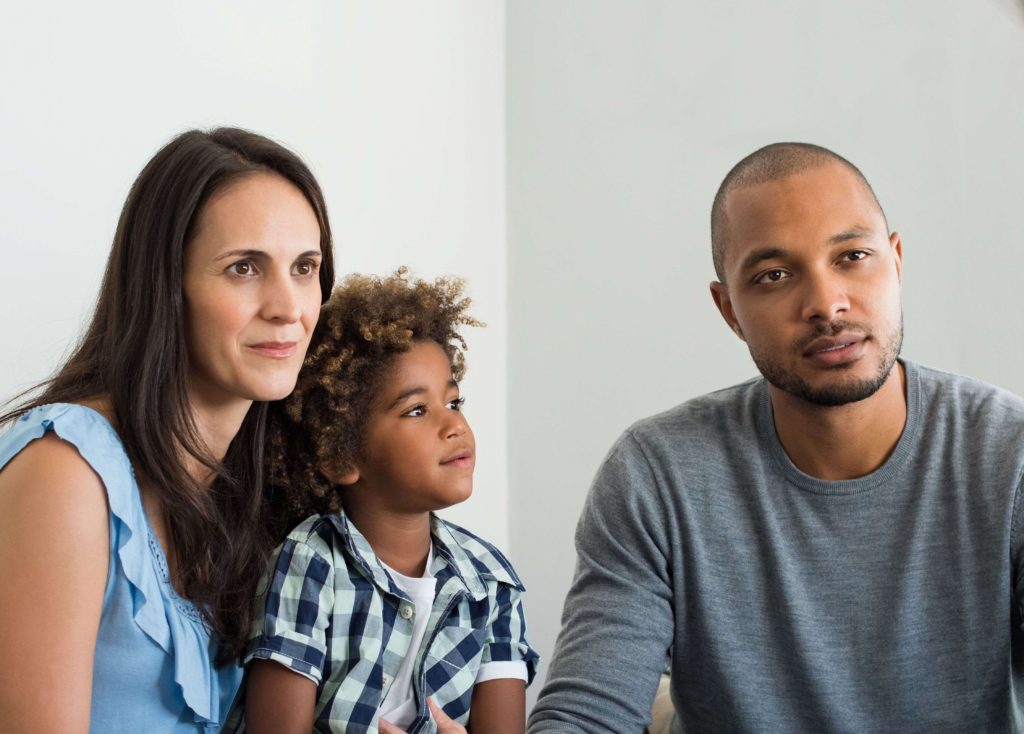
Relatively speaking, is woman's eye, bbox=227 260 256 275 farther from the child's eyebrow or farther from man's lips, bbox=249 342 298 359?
the child's eyebrow

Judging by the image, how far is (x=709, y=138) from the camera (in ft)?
8.49

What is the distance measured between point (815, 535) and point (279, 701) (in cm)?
74

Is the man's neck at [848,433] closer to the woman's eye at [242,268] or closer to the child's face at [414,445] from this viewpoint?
the child's face at [414,445]

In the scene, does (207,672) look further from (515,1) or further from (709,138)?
(515,1)

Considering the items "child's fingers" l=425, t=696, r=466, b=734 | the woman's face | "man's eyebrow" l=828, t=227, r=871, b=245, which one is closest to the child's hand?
"child's fingers" l=425, t=696, r=466, b=734

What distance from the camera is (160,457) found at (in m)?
1.25

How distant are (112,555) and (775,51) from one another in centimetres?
194

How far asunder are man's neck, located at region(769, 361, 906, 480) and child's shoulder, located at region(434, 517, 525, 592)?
458 millimetres

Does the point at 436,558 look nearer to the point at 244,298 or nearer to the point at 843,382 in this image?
the point at 244,298

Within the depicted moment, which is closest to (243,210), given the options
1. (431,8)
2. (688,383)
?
(431,8)

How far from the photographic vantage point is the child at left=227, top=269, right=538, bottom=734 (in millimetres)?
1415

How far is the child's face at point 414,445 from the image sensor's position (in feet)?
5.06

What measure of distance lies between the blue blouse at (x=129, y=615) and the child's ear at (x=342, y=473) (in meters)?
0.33

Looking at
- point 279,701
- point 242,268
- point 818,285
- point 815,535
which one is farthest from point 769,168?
point 279,701
